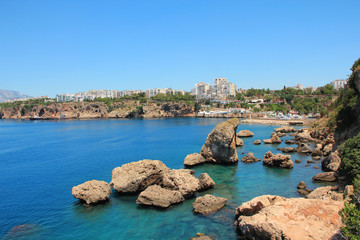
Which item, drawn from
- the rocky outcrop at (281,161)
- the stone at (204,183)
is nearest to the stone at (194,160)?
the rocky outcrop at (281,161)

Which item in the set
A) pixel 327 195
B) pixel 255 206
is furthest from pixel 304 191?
pixel 255 206

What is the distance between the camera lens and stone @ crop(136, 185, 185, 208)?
71.9 feet

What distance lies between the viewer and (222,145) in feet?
119

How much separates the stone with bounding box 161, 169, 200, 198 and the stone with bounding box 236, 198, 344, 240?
721 cm

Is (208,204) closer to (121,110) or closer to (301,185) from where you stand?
(301,185)

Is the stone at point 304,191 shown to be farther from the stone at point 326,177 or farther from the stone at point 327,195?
the stone at point 326,177

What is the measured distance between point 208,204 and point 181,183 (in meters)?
4.19

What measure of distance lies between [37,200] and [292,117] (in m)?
116

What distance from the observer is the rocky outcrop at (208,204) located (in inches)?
811

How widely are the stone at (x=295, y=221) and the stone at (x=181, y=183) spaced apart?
7.21 metres

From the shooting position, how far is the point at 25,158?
4788 cm

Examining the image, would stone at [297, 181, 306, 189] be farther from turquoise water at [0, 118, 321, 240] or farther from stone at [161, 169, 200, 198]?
stone at [161, 169, 200, 198]

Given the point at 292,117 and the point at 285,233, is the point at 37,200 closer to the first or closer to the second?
the point at 285,233

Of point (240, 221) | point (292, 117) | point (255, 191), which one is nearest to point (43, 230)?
point (240, 221)
